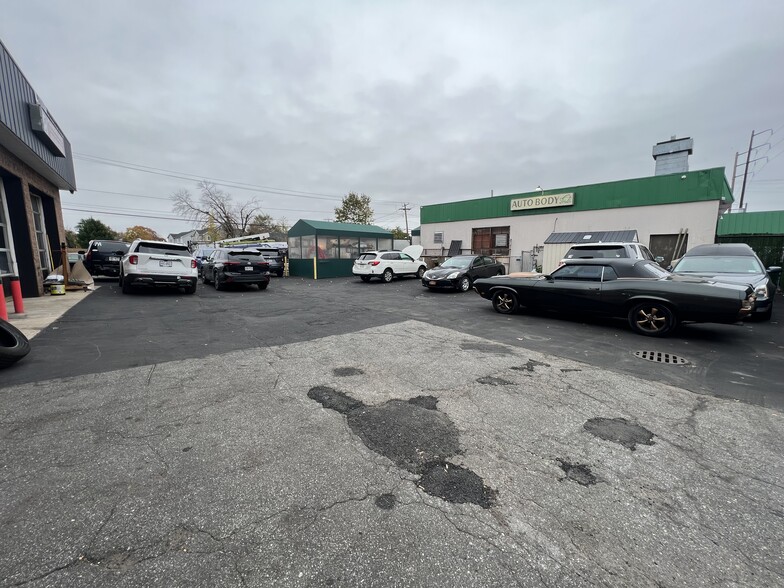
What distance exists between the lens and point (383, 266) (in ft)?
55.3

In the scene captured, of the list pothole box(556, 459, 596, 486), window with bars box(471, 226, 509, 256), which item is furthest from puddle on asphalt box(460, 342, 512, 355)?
window with bars box(471, 226, 509, 256)

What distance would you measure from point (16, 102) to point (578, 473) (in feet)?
41.0

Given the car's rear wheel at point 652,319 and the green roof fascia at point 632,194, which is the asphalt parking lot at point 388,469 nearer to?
the car's rear wheel at point 652,319

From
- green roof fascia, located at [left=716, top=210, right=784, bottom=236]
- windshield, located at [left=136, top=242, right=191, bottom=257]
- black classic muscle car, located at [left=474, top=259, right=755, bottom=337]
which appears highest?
green roof fascia, located at [left=716, top=210, right=784, bottom=236]

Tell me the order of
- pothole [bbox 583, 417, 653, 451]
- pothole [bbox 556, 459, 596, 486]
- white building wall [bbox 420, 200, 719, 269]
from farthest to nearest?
white building wall [bbox 420, 200, 719, 269], pothole [bbox 583, 417, 653, 451], pothole [bbox 556, 459, 596, 486]

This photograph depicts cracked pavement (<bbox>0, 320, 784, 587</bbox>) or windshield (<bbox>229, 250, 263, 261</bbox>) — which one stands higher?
windshield (<bbox>229, 250, 263, 261</bbox>)

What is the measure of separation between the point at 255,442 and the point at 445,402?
183 centimetres

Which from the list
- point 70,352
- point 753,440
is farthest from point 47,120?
point 753,440

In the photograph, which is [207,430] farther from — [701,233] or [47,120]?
[701,233]

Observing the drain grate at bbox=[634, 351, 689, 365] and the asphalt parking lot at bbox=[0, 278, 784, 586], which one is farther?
the drain grate at bbox=[634, 351, 689, 365]

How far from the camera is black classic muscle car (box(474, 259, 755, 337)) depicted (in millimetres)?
5578

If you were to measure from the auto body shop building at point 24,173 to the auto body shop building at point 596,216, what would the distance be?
59.9 feet

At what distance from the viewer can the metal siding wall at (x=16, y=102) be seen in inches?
281

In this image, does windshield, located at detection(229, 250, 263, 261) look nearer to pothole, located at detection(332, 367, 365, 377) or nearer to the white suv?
the white suv
